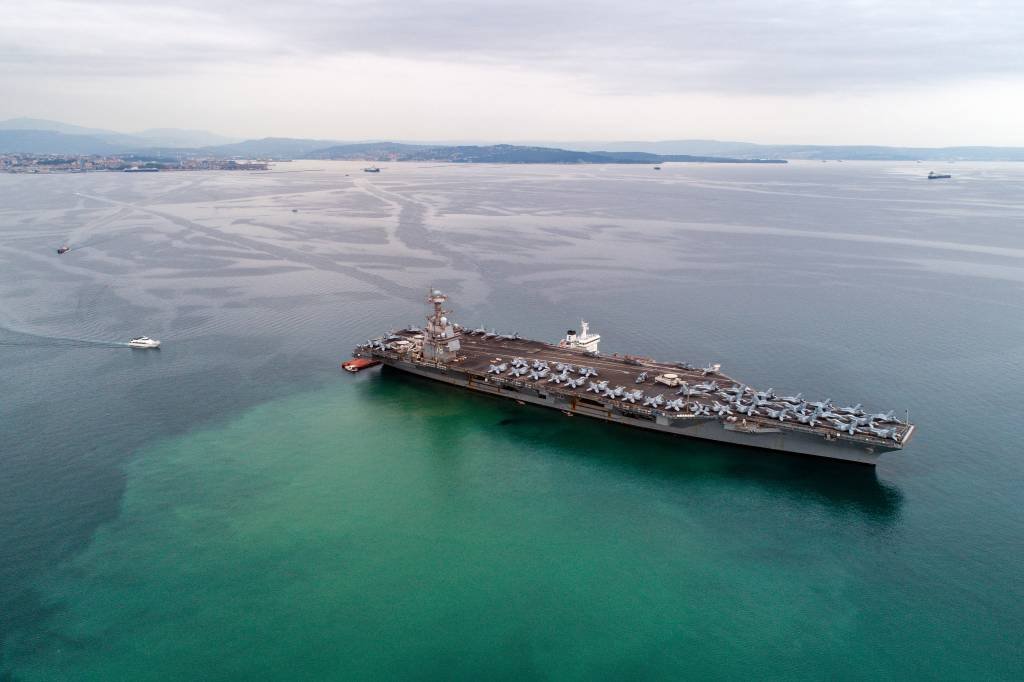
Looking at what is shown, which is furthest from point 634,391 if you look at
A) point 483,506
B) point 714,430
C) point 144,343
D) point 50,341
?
point 50,341

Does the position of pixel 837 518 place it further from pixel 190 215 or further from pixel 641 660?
pixel 190 215

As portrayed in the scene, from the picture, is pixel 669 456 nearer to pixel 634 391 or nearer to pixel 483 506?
pixel 634 391

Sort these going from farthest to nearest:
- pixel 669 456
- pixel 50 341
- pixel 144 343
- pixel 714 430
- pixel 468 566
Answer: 1. pixel 50 341
2. pixel 144 343
3. pixel 714 430
4. pixel 669 456
5. pixel 468 566

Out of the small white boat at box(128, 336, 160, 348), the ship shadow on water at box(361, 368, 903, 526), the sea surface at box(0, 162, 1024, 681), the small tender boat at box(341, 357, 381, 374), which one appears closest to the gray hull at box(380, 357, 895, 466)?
the ship shadow on water at box(361, 368, 903, 526)

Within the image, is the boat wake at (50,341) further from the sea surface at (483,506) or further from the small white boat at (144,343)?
the small white boat at (144,343)

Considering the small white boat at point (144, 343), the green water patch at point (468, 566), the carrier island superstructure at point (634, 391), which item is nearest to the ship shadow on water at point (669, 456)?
the green water patch at point (468, 566)

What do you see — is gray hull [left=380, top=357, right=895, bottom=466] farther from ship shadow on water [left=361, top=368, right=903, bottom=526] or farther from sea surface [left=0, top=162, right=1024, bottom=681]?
sea surface [left=0, top=162, right=1024, bottom=681]
